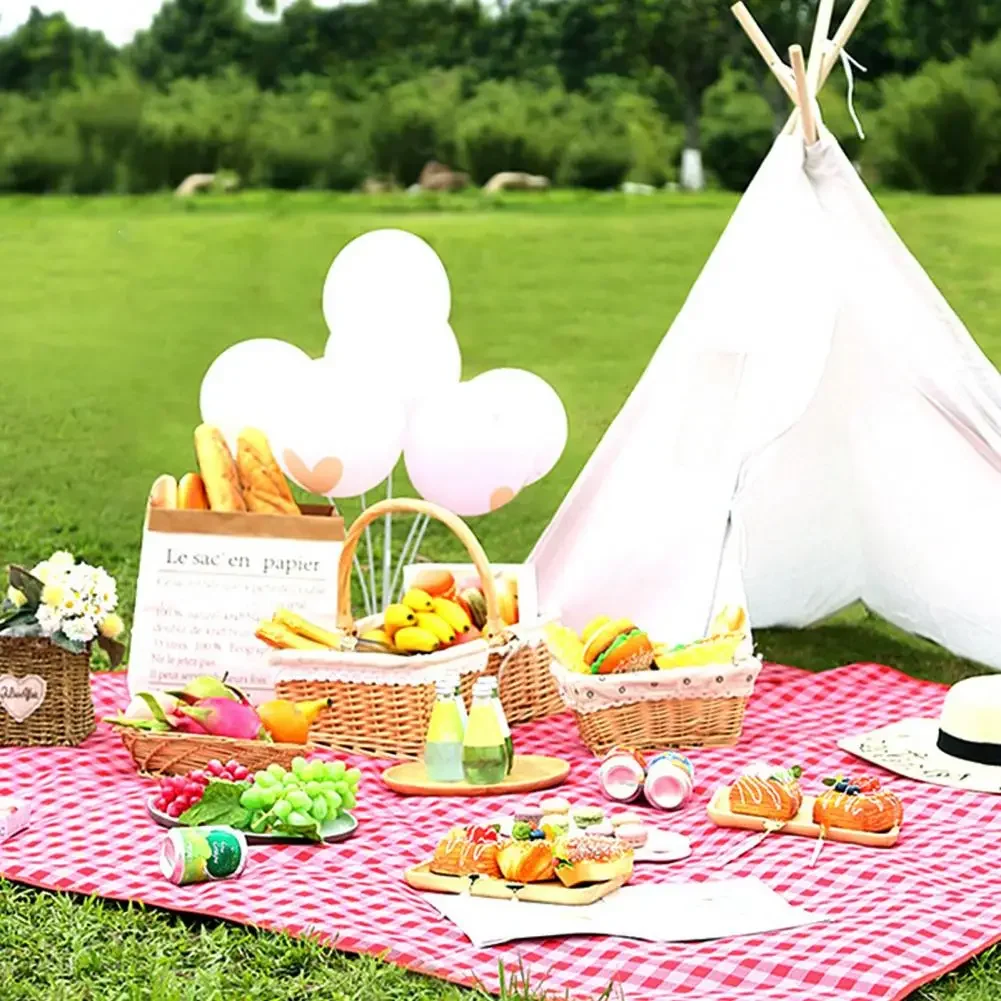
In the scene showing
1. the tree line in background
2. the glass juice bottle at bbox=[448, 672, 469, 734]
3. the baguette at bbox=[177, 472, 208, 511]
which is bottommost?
the glass juice bottle at bbox=[448, 672, 469, 734]

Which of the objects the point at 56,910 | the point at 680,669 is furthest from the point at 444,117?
the point at 56,910

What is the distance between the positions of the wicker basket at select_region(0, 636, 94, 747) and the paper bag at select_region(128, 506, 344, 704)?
0.72ft

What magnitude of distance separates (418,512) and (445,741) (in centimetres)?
51

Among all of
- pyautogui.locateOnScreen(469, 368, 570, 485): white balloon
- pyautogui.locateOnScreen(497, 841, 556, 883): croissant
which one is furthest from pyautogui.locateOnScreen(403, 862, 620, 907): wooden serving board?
pyautogui.locateOnScreen(469, 368, 570, 485): white balloon

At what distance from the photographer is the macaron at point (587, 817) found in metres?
2.99

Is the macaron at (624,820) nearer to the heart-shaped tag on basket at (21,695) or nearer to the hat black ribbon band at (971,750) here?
the hat black ribbon band at (971,750)

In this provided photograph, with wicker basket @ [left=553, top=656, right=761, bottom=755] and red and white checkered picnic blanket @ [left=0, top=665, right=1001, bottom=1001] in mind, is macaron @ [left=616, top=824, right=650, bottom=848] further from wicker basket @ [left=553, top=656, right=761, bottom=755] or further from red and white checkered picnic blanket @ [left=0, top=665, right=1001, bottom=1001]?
wicker basket @ [left=553, top=656, right=761, bottom=755]

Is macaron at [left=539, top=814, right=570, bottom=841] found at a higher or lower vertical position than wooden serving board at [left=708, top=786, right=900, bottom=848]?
higher

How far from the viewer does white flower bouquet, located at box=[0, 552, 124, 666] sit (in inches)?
139

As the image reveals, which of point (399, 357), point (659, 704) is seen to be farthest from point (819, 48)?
point (659, 704)

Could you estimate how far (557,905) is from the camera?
2.80m

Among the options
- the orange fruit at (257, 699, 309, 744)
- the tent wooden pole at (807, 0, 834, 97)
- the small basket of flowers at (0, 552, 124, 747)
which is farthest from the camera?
the tent wooden pole at (807, 0, 834, 97)

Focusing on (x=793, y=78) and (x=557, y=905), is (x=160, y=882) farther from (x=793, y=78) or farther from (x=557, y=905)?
(x=793, y=78)

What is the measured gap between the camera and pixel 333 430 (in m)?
3.85
